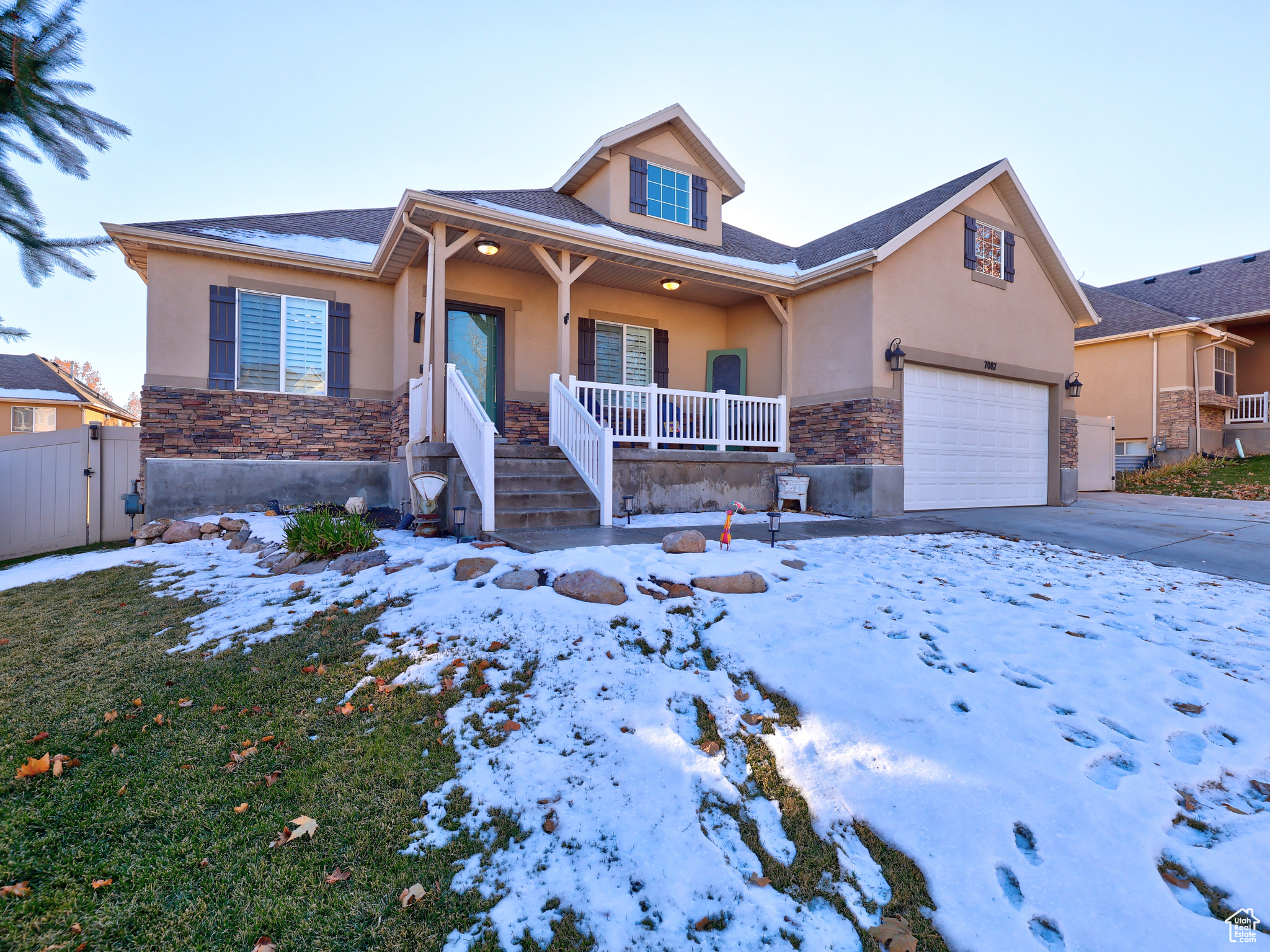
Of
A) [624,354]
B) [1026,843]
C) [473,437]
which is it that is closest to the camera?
[1026,843]

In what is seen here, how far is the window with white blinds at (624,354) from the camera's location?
32.1 ft

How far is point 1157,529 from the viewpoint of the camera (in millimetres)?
6969

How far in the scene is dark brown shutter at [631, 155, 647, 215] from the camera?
31.1ft

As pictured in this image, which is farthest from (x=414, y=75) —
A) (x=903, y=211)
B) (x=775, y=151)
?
(x=903, y=211)

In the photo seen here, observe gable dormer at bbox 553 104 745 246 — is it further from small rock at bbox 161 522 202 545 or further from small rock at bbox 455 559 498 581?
small rock at bbox 161 522 202 545

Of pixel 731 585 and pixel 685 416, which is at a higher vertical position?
pixel 685 416

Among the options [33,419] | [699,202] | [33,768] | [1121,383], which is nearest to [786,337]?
[699,202]

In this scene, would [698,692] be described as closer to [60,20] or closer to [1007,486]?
[60,20]

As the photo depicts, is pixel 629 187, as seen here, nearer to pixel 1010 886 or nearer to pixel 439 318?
pixel 439 318

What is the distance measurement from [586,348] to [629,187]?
2835mm

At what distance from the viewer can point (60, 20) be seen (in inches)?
89.0

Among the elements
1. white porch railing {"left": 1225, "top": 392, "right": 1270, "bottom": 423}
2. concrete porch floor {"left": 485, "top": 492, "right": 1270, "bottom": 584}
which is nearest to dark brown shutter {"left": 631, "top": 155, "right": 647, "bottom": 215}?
concrete porch floor {"left": 485, "top": 492, "right": 1270, "bottom": 584}

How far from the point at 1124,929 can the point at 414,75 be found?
1613 cm

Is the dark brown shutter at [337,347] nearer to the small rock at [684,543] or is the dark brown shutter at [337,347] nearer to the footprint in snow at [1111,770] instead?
the small rock at [684,543]
